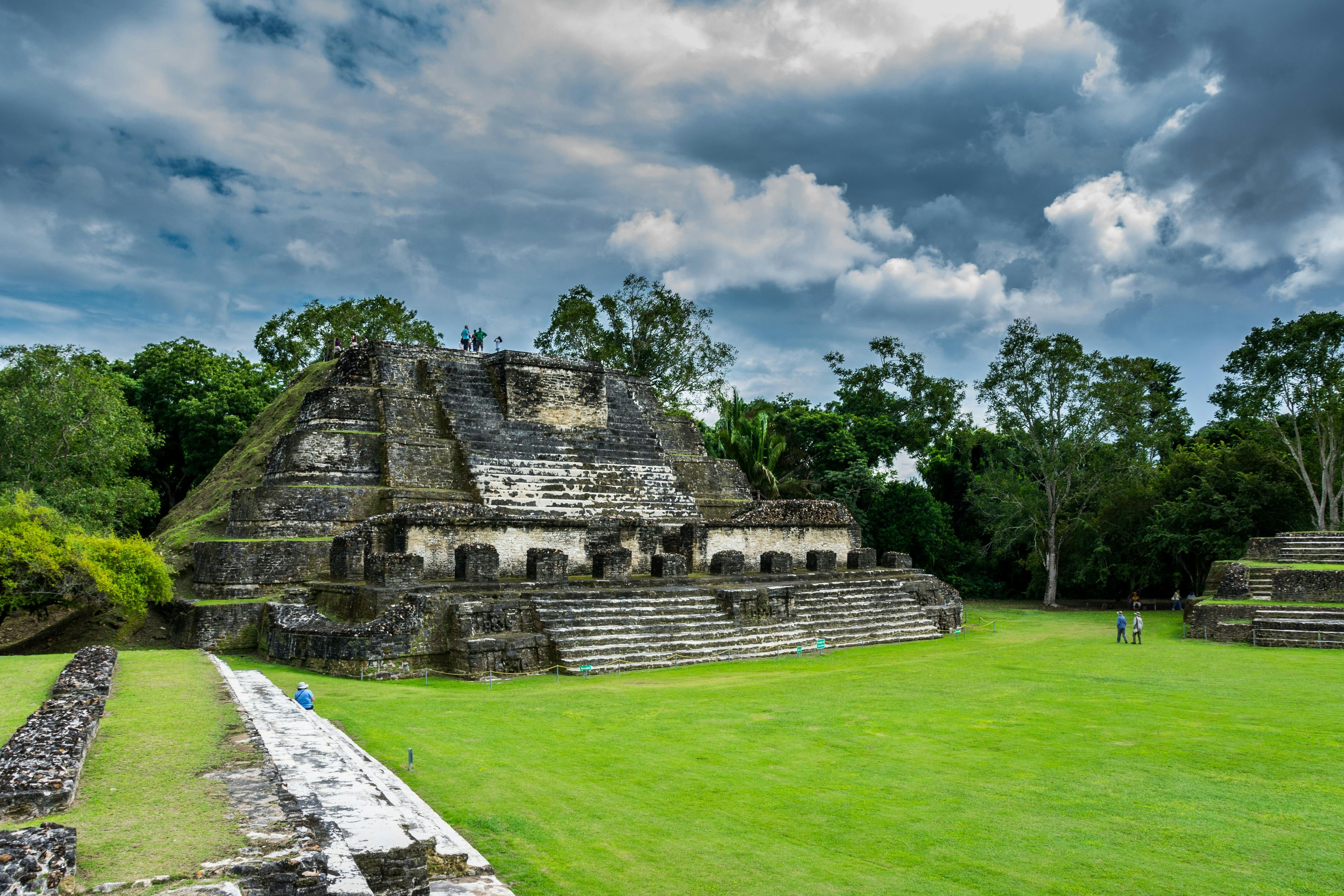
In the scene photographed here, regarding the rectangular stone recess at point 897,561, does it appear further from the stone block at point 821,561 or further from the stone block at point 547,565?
the stone block at point 547,565

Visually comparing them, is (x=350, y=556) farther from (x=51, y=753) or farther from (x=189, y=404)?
(x=189, y=404)

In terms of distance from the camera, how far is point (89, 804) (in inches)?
145

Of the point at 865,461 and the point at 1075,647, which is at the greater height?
the point at 865,461

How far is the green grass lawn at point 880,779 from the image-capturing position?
4.23 m

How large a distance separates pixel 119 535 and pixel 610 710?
52.0 ft

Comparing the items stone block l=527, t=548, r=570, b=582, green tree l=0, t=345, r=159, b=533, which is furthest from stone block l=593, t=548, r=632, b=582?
green tree l=0, t=345, r=159, b=533

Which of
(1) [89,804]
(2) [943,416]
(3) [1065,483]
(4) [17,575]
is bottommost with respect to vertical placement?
(1) [89,804]

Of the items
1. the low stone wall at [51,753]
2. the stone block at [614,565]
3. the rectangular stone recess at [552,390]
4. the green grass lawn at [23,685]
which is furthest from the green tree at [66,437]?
the low stone wall at [51,753]

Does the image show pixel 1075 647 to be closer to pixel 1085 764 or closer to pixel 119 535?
pixel 1085 764

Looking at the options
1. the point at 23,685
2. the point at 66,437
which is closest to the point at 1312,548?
the point at 23,685

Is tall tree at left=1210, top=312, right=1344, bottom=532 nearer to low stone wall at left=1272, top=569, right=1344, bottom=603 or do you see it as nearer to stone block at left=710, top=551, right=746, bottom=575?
low stone wall at left=1272, top=569, right=1344, bottom=603

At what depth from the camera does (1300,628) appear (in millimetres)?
14055

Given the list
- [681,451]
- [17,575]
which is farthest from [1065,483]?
[17,575]

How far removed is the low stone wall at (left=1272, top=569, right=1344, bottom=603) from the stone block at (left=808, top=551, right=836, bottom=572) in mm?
7803
